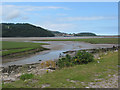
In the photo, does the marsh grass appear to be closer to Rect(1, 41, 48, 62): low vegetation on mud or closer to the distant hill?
Rect(1, 41, 48, 62): low vegetation on mud

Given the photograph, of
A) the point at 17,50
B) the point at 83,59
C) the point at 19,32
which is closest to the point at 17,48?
the point at 17,50

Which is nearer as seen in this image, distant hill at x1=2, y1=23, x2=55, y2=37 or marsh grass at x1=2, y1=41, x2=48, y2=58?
marsh grass at x1=2, y1=41, x2=48, y2=58

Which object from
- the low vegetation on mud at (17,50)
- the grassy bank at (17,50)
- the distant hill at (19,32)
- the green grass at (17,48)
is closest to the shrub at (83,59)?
the low vegetation on mud at (17,50)

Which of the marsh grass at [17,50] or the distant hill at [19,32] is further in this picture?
the distant hill at [19,32]

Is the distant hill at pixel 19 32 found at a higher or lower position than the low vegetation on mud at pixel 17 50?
higher

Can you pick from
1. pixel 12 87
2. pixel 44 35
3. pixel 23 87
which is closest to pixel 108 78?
pixel 23 87

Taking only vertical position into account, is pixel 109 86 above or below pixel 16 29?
below

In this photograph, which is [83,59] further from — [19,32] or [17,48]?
[19,32]

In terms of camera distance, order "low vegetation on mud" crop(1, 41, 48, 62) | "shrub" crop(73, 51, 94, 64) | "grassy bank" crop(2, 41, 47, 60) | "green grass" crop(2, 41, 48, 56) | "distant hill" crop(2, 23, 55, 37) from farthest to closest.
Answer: "distant hill" crop(2, 23, 55, 37) → "green grass" crop(2, 41, 48, 56) → "grassy bank" crop(2, 41, 47, 60) → "low vegetation on mud" crop(1, 41, 48, 62) → "shrub" crop(73, 51, 94, 64)

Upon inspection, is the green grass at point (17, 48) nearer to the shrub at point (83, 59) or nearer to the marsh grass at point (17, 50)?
the marsh grass at point (17, 50)

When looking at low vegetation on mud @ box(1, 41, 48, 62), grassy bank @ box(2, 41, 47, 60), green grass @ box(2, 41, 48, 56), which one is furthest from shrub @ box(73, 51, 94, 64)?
green grass @ box(2, 41, 48, 56)

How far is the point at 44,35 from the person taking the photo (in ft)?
527

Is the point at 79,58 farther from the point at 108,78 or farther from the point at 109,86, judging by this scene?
the point at 109,86

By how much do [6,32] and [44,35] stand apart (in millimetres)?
43814
